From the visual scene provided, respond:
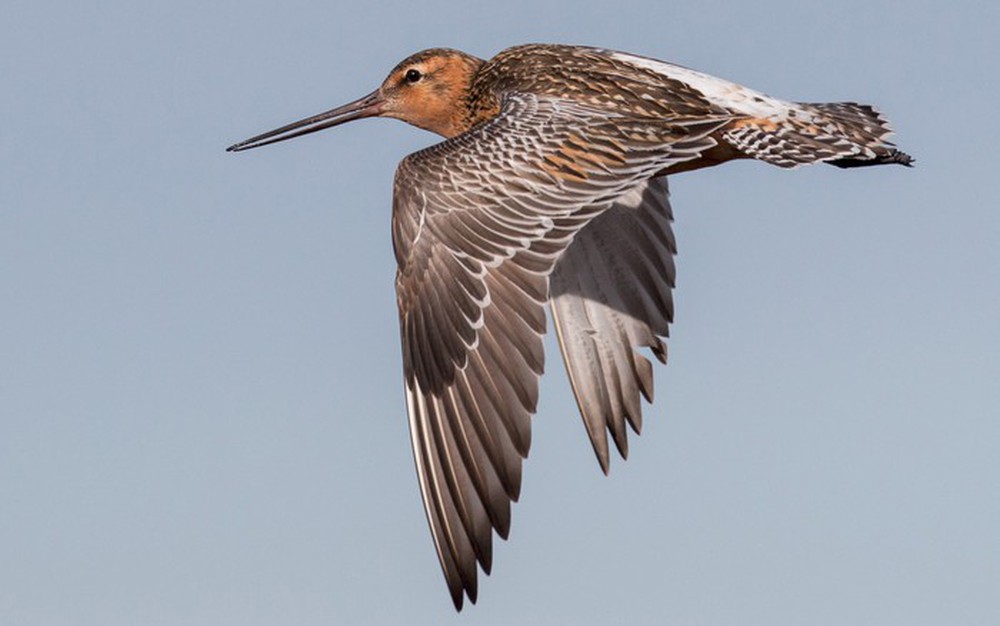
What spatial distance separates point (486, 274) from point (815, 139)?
8.99ft

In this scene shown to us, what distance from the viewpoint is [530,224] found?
12523 mm

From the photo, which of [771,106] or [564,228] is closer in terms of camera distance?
[564,228]

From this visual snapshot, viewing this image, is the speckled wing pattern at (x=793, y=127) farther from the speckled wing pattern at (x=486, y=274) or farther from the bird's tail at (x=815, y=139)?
the speckled wing pattern at (x=486, y=274)

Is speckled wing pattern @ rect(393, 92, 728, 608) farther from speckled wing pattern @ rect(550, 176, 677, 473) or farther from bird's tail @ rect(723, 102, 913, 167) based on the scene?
speckled wing pattern @ rect(550, 176, 677, 473)

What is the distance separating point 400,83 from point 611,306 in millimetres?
2385

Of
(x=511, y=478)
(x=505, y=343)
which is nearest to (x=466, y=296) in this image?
(x=505, y=343)

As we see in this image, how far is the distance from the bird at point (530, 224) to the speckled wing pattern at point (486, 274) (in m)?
0.01

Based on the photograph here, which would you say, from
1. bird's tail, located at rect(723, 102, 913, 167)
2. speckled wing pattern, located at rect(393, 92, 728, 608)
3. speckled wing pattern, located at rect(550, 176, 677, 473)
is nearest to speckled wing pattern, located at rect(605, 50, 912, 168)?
bird's tail, located at rect(723, 102, 913, 167)

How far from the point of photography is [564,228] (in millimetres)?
12547

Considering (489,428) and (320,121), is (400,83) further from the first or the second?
(489,428)

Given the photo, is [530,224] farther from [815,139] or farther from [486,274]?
[815,139]

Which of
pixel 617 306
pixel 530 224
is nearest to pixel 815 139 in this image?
pixel 617 306

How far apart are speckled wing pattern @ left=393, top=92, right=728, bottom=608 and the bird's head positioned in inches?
82.0

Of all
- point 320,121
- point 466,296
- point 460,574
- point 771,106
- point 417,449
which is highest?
point 320,121
